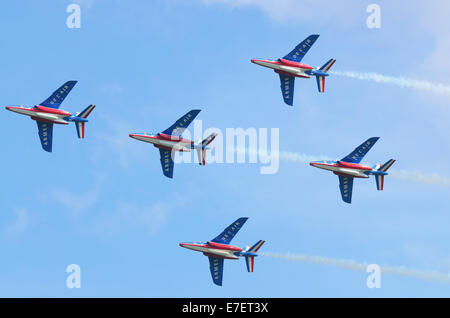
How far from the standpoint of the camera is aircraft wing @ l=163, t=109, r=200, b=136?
14688 centimetres

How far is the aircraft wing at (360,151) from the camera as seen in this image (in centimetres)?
14825

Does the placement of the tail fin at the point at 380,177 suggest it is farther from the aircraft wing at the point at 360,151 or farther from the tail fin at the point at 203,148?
the tail fin at the point at 203,148

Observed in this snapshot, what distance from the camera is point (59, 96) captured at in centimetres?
14938

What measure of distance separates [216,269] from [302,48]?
37.3 m

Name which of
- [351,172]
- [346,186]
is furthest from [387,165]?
[346,186]

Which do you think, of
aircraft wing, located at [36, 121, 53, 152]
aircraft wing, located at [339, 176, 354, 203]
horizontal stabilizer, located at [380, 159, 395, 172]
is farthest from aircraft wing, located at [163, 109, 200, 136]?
horizontal stabilizer, located at [380, 159, 395, 172]

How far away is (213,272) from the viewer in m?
149

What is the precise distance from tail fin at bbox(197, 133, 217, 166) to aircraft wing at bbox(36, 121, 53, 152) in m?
24.3

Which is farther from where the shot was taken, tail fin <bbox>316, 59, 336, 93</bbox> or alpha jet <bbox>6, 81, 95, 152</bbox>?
tail fin <bbox>316, 59, 336, 93</bbox>

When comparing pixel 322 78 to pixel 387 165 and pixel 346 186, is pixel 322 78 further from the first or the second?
pixel 387 165

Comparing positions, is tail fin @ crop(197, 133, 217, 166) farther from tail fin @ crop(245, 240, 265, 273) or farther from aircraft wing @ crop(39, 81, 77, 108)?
aircraft wing @ crop(39, 81, 77, 108)
